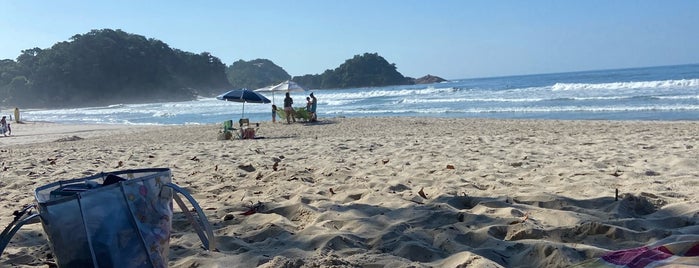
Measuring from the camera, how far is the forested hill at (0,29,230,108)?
7900 cm

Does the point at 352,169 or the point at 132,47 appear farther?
the point at 132,47

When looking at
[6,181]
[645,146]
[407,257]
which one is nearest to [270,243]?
[407,257]

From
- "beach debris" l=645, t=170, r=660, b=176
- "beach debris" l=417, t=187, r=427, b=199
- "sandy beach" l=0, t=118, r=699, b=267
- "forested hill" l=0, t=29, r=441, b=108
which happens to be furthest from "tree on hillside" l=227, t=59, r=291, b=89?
"beach debris" l=417, t=187, r=427, b=199

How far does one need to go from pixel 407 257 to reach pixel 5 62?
113491 millimetres

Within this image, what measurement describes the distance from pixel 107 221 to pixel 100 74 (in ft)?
296

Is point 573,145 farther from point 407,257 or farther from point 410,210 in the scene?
point 407,257

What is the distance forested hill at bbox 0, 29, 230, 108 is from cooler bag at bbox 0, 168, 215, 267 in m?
80.3

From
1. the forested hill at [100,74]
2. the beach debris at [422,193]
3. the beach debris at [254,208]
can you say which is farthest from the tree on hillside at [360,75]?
the beach debris at [254,208]

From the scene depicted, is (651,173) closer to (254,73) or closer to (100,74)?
(100,74)

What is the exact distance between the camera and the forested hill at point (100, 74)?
79.0 metres

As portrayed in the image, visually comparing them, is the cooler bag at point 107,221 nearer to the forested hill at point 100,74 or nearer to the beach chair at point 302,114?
the beach chair at point 302,114

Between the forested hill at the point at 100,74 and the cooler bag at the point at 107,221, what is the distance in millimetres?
80328

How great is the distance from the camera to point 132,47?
91.1m

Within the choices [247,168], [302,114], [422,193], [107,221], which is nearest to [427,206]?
[422,193]
